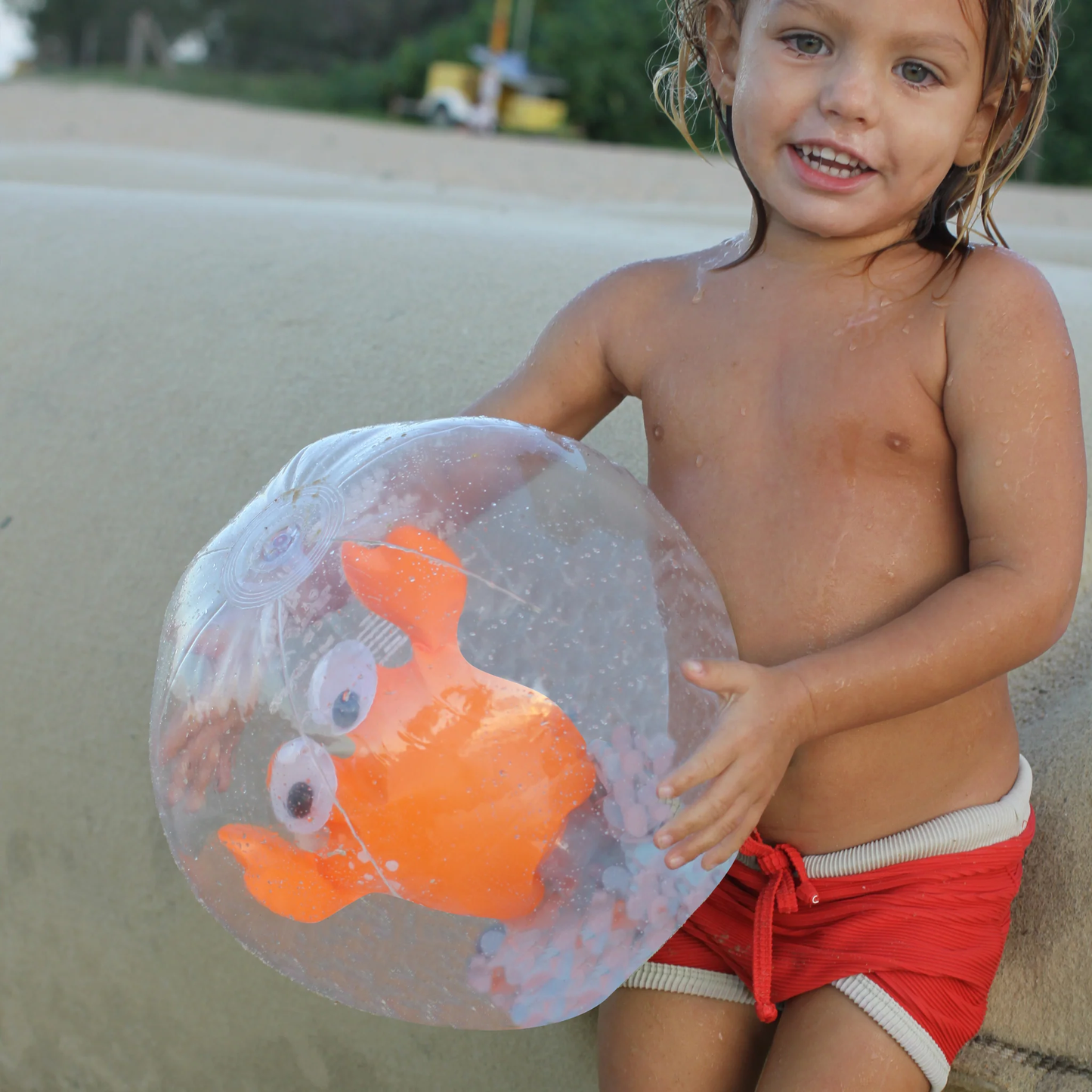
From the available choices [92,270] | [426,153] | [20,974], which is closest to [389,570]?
[20,974]

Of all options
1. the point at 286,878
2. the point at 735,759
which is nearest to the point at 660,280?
the point at 735,759

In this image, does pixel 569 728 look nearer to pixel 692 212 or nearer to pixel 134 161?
pixel 692 212

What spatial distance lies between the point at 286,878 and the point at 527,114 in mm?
10184

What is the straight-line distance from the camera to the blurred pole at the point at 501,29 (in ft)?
35.2

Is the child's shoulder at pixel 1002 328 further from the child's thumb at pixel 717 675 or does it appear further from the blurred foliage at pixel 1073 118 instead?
the blurred foliage at pixel 1073 118

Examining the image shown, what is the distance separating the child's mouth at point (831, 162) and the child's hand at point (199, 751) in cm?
62

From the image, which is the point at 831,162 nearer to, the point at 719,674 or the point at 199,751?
the point at 719,674

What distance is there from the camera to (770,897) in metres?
1.18

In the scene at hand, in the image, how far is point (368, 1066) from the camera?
1.35m

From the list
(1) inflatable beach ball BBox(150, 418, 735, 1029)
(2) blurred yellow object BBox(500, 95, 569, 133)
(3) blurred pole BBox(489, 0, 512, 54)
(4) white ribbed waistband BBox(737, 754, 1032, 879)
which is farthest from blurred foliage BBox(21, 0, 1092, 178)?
(1) inflatable beach ball BBox(150, 418, 735, 1029)

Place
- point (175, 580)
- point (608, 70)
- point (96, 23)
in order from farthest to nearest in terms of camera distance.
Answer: point (96, 23) → point (608, 70) → point (175, 580)

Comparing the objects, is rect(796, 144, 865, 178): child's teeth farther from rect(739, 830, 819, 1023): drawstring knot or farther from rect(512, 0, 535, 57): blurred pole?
rect(512, 0, 535, 57): blurred pole

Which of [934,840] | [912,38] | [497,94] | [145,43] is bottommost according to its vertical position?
[145,43]

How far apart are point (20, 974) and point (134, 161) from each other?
85.9 inches
